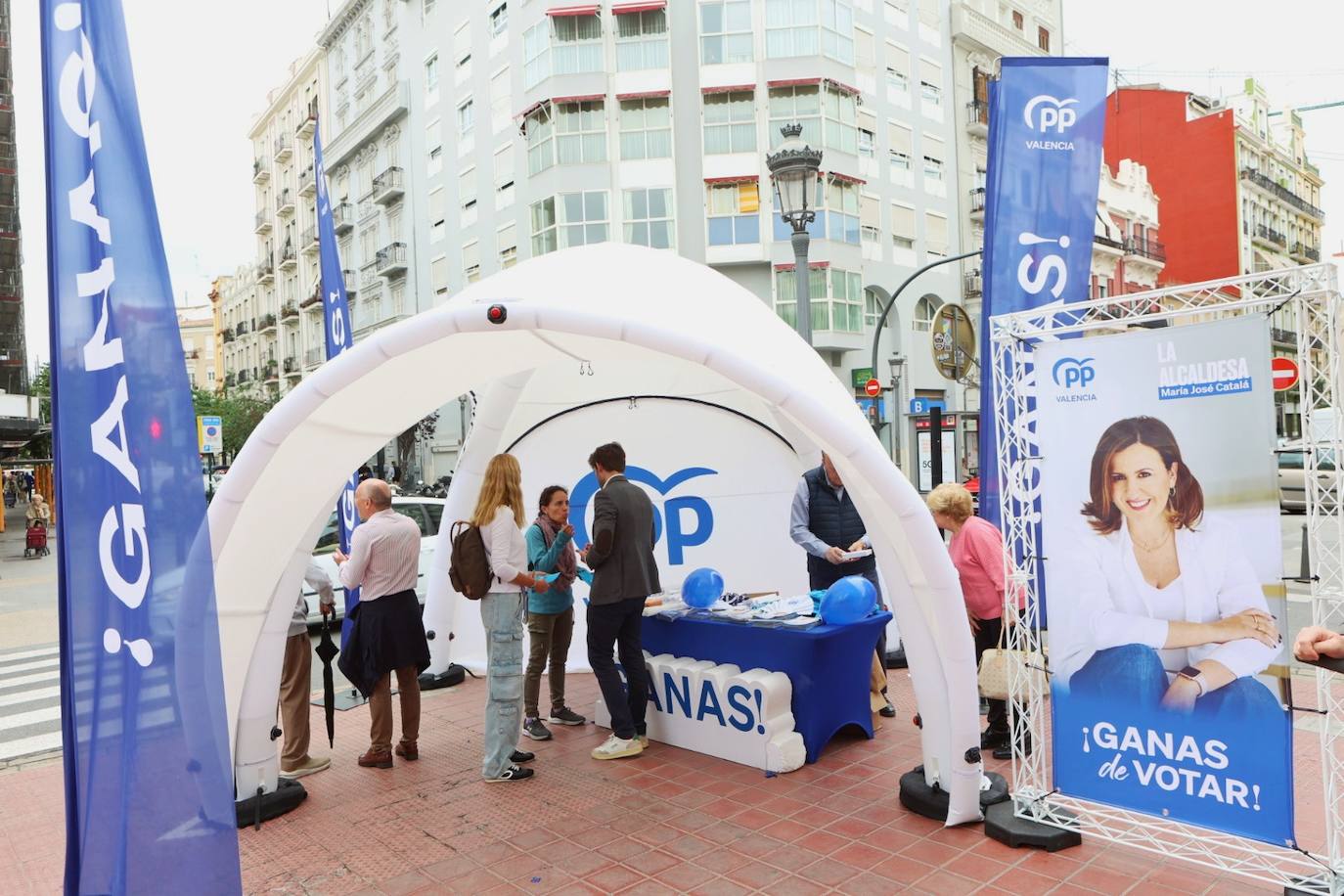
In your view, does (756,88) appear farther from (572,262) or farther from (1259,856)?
(1259,856)

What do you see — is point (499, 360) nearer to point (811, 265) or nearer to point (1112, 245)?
point (811, 265)

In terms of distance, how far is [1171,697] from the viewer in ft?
12.7

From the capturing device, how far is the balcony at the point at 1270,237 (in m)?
51.2

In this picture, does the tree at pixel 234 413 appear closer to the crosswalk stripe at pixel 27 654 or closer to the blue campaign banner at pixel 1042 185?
the crosswalk stripe at pixel 27 654

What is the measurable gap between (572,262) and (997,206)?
319 cm

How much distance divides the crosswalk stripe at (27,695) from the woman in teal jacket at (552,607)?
16.6ft

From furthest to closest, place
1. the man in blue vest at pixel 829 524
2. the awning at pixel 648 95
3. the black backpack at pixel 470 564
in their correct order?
the awning at pixel 648 95 < the man in blue vest at pixel 829 524 < the black backpack at pixel 470 564

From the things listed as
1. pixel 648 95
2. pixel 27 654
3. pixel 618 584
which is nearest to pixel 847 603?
pixel 618 584

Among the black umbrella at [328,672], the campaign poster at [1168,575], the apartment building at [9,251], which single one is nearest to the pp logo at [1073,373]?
the campaign poster at [1168,575]

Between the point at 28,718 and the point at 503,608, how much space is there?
16.7ft

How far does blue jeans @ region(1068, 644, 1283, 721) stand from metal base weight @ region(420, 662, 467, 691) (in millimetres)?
5418

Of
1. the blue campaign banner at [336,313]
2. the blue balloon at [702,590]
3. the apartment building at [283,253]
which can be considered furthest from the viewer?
the apartment building at [283,253]

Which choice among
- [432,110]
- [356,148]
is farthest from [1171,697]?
[356,148]

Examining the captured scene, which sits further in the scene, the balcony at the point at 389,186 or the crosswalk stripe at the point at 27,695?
the balcony at the point at 389,186
